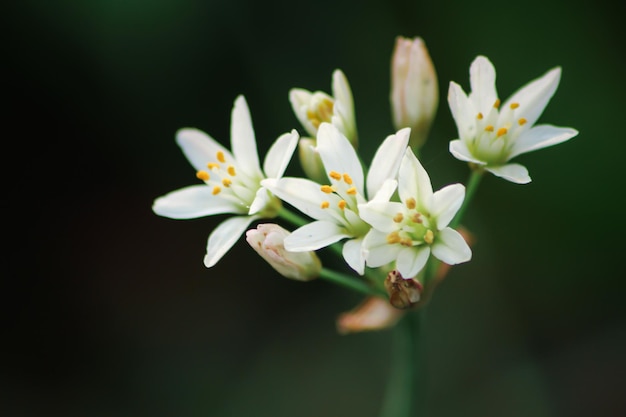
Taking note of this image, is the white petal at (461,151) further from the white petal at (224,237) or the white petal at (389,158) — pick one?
the white petal at (224,237)

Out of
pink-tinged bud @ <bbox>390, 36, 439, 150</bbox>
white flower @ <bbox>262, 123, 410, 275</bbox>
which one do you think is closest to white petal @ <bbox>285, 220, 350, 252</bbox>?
white flower @ <bbox>262, 123, 410, 275</bbox>

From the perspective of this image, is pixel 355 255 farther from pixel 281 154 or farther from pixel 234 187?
pixel 234 187

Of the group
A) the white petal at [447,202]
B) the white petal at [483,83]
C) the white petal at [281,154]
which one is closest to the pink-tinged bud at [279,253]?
the white petal at [281,154]

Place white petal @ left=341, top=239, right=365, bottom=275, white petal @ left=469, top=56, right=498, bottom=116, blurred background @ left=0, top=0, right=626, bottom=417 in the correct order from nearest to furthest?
white petal @ left=341, top=239, right=365, bottom=275
white petal @ left=469, top=56, right=498, bottom=116
blurred background @ left=0, top=0, right=626, bottom=417

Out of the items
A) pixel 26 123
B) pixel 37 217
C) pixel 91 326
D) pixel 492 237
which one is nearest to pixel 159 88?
pixel 26 123

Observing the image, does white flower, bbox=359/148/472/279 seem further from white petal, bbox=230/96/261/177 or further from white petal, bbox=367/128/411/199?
white petal, bbox=230/96/261/177

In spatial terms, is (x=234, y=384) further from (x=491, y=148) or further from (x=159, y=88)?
(x=491, y=148)
